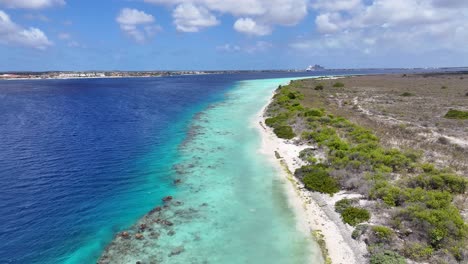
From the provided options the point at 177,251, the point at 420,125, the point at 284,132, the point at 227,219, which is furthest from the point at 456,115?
the point at 177,251

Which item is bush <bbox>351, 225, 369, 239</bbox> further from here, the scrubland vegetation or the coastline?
the coastline

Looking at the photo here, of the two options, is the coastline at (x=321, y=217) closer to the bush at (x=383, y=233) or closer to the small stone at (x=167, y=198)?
the bush at (x=383, y=233)

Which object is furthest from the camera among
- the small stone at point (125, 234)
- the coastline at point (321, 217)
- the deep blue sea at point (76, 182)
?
the small stone at point (125, 234)

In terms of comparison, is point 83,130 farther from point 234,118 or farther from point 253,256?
point 253,256

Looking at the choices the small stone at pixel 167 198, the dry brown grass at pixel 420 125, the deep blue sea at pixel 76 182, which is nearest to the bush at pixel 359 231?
the dry brown grass at pixel 420 125

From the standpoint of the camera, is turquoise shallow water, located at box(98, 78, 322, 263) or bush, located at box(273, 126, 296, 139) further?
bush, located at box(273, 126, 296, 139)

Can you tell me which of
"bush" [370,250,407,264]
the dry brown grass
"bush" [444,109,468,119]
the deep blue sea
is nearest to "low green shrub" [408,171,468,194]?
the dry brown grass
